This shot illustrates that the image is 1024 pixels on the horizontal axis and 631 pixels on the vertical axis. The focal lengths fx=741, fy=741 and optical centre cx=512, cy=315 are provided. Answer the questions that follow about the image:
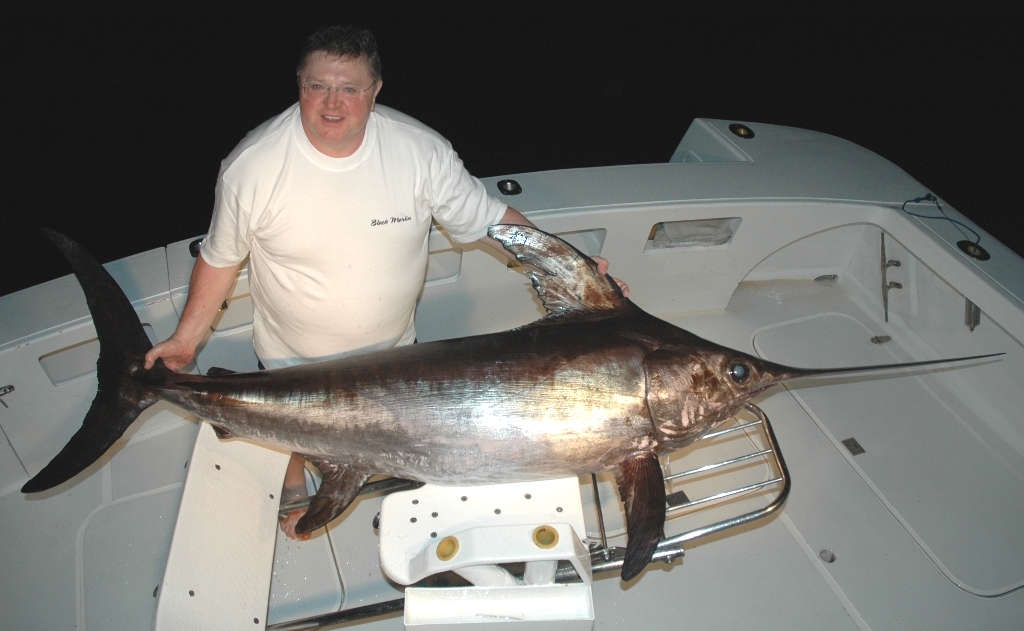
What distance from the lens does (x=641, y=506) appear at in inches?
81.5

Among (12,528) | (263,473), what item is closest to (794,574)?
(263,473)

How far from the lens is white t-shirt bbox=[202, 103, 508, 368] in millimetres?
2012

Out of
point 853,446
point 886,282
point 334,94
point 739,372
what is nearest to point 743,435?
point 853,446

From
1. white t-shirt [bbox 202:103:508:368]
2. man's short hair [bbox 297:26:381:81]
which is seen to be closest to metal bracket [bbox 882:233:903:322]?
white t-shirt [bbox 202:103:508:368]

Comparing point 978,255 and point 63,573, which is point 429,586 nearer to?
point 63,573

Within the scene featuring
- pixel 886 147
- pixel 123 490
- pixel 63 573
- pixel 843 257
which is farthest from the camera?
pixel 886 147

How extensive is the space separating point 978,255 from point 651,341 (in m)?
1.86

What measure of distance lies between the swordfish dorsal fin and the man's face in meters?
0.54

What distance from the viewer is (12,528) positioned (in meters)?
2.70

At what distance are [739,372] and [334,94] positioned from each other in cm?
138

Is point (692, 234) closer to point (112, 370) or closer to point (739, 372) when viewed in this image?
point (739, 372)

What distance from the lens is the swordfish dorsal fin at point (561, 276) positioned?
225cm

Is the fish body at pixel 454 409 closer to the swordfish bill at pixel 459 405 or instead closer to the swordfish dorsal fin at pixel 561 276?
the swordfish bill at pixel 459 405

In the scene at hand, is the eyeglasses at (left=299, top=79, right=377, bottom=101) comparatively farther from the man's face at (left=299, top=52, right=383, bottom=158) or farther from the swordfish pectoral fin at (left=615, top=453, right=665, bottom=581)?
the swordfish pectoral fin at (left=615, top=453, right=665, bottom=581)
